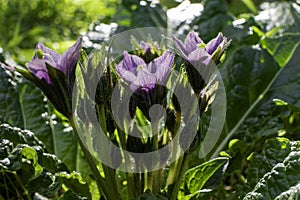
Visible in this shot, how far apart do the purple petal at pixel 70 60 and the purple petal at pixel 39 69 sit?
17 millimetres

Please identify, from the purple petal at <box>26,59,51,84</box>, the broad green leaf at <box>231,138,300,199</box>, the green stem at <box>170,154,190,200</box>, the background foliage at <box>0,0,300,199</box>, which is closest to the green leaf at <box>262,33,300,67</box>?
the background foliage at <box>0,0,300,199</box>

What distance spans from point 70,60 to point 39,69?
3cm

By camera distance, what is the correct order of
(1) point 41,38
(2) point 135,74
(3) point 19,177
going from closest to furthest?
1. (2) point 135,74
2. (3) point 19,177
3. (1) point 41,38

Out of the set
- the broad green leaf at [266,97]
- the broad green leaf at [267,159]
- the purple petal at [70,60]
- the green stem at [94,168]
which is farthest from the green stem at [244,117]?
the purple petal at [70,60]

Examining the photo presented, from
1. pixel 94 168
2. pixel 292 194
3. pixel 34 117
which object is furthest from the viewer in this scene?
pixel 34 117

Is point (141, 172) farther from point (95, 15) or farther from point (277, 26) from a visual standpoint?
point (95, 15)

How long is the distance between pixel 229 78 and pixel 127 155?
14.5 inches

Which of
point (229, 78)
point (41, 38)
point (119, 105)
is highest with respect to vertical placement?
point (119, 105)

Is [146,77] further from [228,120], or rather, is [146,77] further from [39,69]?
[228,120]

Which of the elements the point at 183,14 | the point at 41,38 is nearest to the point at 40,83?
the point at 183,14

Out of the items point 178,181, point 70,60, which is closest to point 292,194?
point 178,181

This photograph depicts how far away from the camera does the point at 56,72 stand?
631mm

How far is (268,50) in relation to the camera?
1037mm

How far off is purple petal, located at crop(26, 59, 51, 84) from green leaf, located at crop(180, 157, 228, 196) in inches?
9.2
